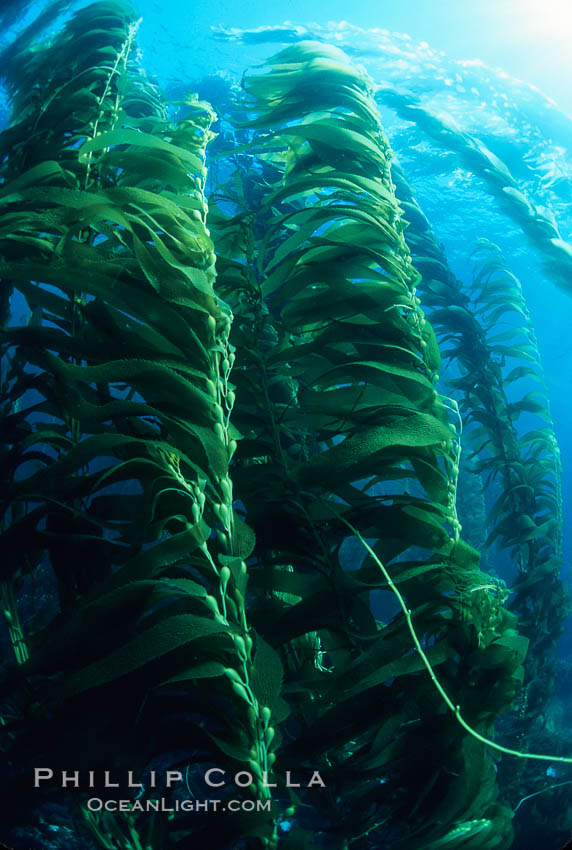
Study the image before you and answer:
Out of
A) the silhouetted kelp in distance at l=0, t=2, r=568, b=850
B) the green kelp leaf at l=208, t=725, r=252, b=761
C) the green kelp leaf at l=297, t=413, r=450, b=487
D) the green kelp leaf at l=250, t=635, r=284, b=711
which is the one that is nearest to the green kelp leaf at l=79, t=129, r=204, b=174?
the silhouetted kelp in distance at l=0, t=2, r=568, b=850

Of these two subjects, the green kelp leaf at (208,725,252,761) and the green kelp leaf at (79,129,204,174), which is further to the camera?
the green kelp leaf at (79,129,204,174)

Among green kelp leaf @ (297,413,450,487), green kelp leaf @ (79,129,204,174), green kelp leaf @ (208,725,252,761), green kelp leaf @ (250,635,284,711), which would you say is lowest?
green kelp leaf @ (208,725,252,761)

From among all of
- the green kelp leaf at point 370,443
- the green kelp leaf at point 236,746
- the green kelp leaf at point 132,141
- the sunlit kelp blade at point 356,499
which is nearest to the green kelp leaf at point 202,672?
the green kelp leaf at point 236,746

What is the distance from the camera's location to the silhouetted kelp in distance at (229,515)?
0.94m

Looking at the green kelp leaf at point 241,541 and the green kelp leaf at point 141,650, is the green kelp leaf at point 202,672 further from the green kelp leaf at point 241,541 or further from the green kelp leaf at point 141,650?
the green kelp leaf at point 241,541

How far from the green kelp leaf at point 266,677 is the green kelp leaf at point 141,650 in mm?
192

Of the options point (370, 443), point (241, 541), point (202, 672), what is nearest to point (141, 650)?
point (202, 672)

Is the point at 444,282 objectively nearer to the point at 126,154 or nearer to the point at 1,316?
the point at 126,154

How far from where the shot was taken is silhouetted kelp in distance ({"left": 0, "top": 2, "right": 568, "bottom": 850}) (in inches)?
36.9

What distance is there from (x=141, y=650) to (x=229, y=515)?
12.0 inches

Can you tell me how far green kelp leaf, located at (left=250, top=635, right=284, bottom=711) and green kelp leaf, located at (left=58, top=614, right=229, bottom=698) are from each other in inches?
7.6

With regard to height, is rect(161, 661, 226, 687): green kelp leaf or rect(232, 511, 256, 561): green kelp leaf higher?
rect(232, 511, 256, 561): green kelp leaf

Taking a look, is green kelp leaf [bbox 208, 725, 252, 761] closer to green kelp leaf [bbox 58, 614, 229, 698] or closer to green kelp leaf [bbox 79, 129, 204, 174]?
green kelp leaf [bbox 58, 614, 229, 698]

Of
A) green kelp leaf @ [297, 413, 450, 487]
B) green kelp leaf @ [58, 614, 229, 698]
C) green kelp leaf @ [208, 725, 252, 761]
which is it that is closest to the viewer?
green kelp leaf @ [58, 614, 229, 698]
